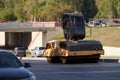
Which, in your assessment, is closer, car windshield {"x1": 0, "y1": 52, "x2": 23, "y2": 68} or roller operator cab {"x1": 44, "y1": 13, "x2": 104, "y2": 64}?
car windshield {"x1": 0, "y1": 52, "x2": 23, "y2": 68}

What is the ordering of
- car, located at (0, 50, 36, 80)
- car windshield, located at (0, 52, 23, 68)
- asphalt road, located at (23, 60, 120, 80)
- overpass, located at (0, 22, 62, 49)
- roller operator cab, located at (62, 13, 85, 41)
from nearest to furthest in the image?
car, located at (0, 50, 36, 80) < car windshield, located at (0, 52, 23, 68) < asphalt road, located at (23, 60, 120, 80) < roller operator cab, located at (62, 13, 85, 41) < overpass, located at (0, 22, 62, 49)

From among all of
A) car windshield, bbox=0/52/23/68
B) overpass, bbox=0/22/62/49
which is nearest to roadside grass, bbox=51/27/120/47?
overpass, bbox=0/22/62/49

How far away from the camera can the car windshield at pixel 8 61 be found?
15.3 m

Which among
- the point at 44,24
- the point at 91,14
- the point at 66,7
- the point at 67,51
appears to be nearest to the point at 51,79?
the point at 67,51

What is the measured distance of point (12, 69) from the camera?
48.4 feet

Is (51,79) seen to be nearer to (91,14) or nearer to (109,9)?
(109,9)

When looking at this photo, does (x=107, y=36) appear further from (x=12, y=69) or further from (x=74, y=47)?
(x=12, y=69)

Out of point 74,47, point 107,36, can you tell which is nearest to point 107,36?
point 107,36

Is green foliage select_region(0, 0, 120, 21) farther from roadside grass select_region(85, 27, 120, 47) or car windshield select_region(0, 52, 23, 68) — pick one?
car windshield select_region(0, 52, 23, 68)

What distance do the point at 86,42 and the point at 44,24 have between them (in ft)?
175

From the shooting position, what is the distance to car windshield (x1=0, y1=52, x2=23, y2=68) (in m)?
15.3

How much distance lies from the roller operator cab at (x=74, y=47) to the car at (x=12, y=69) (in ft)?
73.2

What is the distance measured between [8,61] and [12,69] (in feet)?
2.80

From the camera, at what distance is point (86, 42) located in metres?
38.8
